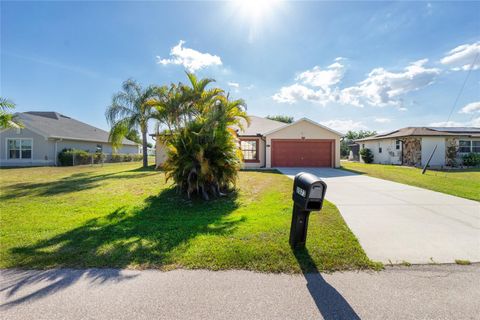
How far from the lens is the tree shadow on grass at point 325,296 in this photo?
2.19 meters

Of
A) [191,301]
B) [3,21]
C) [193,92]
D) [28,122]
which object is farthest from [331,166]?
[28,122]

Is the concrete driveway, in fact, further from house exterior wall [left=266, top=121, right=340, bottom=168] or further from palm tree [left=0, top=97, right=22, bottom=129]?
palm tree [left=0, top=97, right=22, bottom=129]

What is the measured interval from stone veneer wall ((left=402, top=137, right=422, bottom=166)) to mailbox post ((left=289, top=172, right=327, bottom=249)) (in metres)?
21.6

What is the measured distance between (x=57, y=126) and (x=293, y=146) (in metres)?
23.9

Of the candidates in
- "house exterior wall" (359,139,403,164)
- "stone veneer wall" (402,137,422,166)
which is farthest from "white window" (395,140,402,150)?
"stone veneer wall" (402,137,422,166)

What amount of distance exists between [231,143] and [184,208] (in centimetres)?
275

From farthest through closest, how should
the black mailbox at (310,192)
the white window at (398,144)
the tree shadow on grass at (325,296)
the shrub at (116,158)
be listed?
the shrub at (116,158), the white window at (398,144), the black mailbox at (310,192), the tree shadow on grass at (325,296)

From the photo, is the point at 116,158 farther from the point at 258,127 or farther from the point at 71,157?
the point at 258,127

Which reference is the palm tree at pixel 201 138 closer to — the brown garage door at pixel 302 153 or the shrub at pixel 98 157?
the brown garage door at pixel 302 153

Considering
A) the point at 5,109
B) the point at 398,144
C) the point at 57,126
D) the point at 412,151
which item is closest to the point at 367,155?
the point at 398,144

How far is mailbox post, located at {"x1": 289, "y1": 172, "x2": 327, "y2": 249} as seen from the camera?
3109mm

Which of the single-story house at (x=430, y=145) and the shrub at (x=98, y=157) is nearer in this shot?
the single-story house at (x=430, y=145)

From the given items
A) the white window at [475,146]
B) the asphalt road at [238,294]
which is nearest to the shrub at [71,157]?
the asphalt road at [238,294]

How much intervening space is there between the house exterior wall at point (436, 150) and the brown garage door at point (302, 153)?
8.70 m
